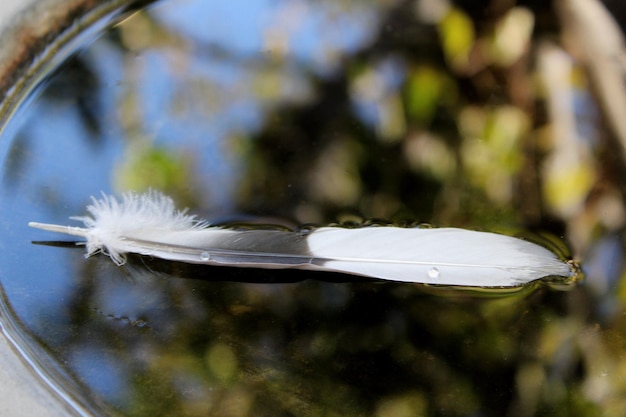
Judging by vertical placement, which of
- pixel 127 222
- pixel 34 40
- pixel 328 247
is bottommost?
pixel 328 247

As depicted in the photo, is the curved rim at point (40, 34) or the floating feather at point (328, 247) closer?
the floating feather at point (328, 247)

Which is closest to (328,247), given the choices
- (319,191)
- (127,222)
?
(319,191)

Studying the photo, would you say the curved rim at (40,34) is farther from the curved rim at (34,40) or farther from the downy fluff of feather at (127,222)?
the downy fluff of feather at (127,222)

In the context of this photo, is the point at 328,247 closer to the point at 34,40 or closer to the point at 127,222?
the point at 127,222

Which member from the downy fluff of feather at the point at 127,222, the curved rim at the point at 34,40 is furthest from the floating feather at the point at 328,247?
the curved rim at the point at 34,40

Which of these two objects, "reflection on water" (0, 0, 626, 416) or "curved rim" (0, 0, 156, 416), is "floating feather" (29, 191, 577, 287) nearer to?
"reflection on water" (0, 0, 626, 416)

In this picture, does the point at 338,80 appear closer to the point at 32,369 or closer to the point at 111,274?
the point at 111,274
